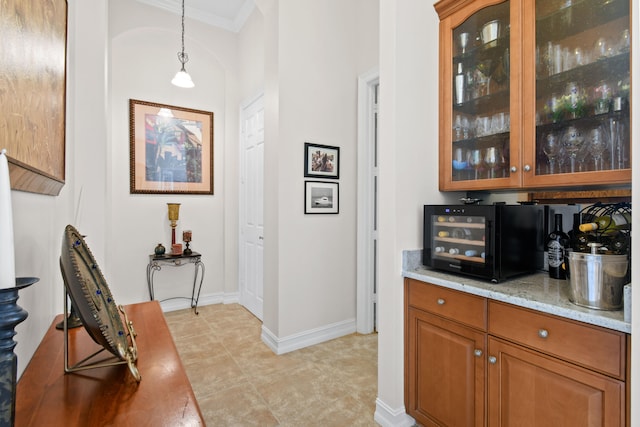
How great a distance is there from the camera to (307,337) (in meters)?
2.88

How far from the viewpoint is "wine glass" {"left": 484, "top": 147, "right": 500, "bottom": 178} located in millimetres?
1734

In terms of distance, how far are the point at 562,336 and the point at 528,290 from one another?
0.79 ft

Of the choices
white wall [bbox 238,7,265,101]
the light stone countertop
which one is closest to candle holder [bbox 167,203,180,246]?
white wall [bbox 238,7,265,101]

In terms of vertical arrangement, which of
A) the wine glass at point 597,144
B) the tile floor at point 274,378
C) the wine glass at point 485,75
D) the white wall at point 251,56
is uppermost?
the white wall at point 251,56

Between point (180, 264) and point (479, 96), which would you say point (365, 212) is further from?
point (180, 264)

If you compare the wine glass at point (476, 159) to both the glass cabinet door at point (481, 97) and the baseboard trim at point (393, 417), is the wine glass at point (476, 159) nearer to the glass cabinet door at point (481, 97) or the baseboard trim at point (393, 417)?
the glass cabinet door at point (481, 97)

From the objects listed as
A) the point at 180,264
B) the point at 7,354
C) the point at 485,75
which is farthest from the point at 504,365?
the point at 180,264

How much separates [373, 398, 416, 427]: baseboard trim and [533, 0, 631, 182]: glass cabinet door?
1.50 meters

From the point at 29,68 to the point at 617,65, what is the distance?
7.07ft

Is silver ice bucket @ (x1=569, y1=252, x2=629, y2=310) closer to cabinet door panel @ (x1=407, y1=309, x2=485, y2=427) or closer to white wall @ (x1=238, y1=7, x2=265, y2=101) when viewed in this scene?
cabinet door panel @ (x1=407, y1=309, x2=485, y2=427)

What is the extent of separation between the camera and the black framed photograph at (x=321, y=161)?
2877 millimetres

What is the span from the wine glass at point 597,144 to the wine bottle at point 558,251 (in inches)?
12.4

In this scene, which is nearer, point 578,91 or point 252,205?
point 578,91

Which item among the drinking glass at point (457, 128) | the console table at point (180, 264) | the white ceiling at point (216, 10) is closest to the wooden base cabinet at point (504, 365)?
the drinking glass at point (457, 128)
